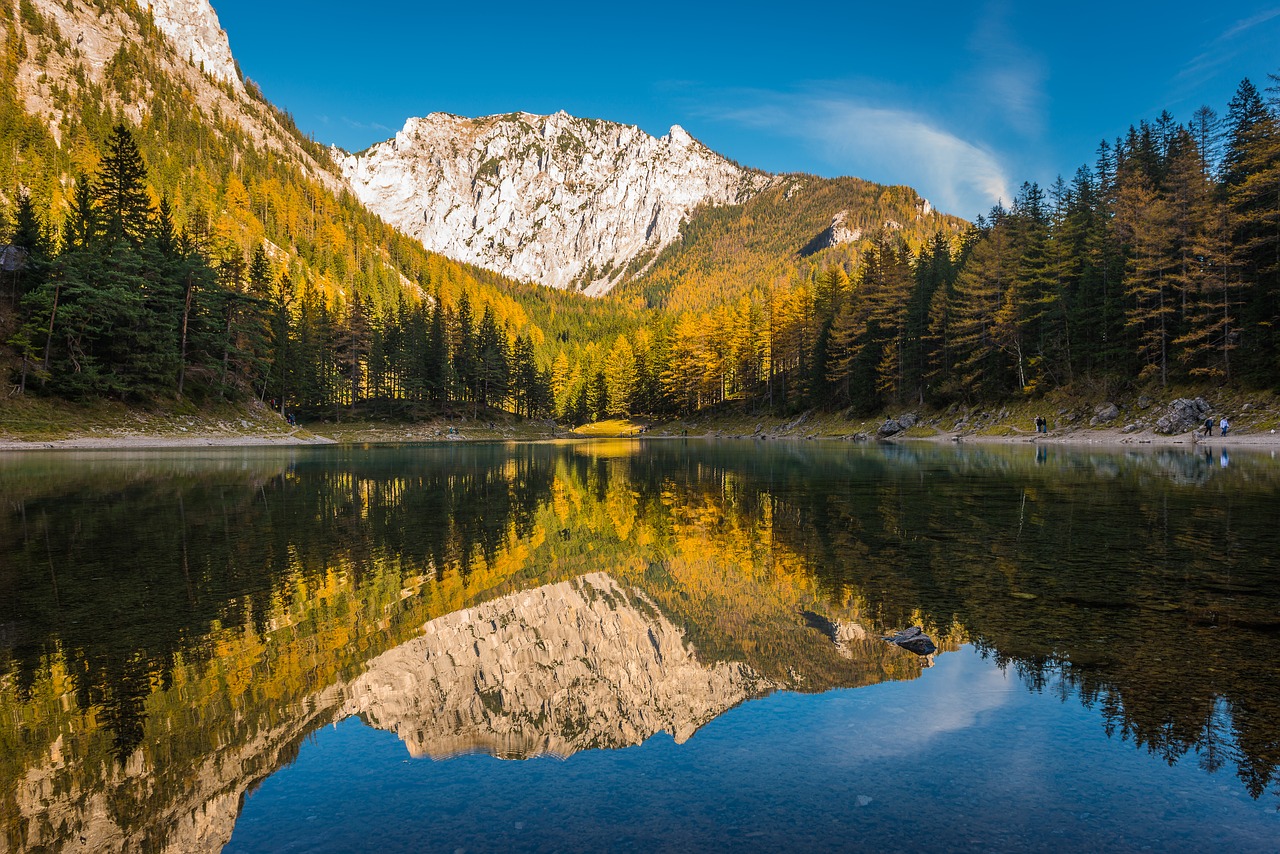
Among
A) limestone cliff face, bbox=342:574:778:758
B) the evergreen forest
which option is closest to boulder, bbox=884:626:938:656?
limestone cliff face, bbox=342:574:778:758

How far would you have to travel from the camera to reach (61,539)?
1195 centimetres

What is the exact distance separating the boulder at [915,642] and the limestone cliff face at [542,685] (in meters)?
1.59

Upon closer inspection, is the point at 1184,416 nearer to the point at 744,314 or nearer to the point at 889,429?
the point at 889,429

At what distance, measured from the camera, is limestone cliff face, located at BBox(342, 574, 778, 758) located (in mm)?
5152

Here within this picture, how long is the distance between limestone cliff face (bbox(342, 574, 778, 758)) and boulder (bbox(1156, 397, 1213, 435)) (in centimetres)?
4817

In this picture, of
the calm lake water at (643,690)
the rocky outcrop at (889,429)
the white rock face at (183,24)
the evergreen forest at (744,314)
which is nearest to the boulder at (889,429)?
the rocky outcrop at (889,429)

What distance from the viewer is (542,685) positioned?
238 inches

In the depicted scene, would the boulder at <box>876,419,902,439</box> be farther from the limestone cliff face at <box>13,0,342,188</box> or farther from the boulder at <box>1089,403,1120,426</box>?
the limestone cliff face at <box>13,0,342,188</box>

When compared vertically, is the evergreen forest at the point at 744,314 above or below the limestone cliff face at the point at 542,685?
above

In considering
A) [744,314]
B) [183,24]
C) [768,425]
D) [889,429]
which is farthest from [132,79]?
[889,429]

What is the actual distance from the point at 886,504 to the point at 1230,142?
56120 mm

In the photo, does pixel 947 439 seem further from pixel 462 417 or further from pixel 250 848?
pixel 462 417

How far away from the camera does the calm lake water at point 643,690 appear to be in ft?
12.4

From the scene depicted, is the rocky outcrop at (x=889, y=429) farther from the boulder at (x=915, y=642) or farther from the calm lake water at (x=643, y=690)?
the boulder at (x=915, y=642)
